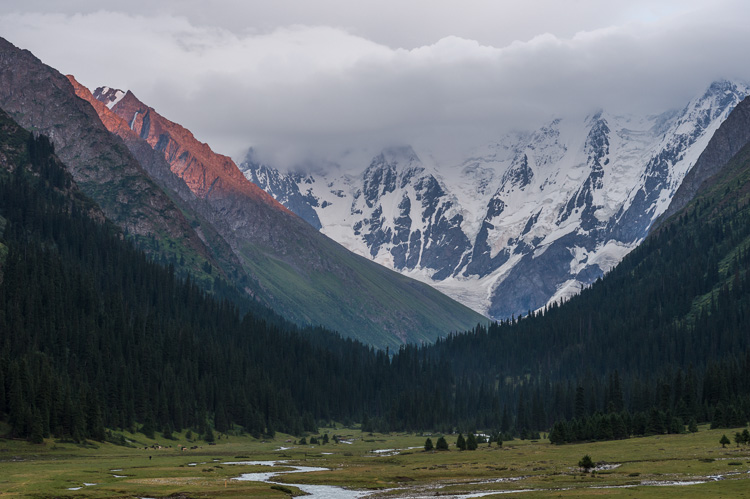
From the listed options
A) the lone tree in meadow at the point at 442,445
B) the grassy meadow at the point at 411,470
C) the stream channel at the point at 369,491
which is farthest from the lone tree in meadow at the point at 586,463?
the lone tree in meadow at the point at 442,445

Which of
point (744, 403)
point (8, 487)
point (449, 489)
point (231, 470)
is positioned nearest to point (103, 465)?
point (231, 470)

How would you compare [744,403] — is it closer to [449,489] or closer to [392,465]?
[392,465]

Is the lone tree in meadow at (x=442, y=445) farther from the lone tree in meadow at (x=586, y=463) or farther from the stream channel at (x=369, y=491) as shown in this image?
the lone tree in meadow at (x=586, y=463)

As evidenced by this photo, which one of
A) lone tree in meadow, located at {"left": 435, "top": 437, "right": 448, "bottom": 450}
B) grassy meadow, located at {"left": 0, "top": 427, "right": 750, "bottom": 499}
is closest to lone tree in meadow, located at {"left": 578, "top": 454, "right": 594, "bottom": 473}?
grassy meadow, located at {"left": 0, "top": 427, "right": 750, "bottom": 499}

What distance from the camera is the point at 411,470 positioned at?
4921 inches

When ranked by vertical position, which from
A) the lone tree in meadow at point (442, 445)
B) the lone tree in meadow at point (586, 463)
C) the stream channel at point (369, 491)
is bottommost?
the stream channel at point (369, 491)

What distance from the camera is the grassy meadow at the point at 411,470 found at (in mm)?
90312

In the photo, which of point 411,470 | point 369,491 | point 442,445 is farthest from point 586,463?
point 442,445

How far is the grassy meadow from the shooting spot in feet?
296

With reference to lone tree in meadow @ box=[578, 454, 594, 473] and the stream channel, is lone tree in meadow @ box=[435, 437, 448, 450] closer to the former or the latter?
the stream channel

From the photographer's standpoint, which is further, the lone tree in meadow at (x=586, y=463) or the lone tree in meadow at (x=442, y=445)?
the lone tree in meadow at (x=442, y=445)

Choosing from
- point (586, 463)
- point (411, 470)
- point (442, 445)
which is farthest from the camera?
point (442, 445)

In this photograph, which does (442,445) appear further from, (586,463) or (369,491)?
(369,491)

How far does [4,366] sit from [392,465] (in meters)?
72.3
